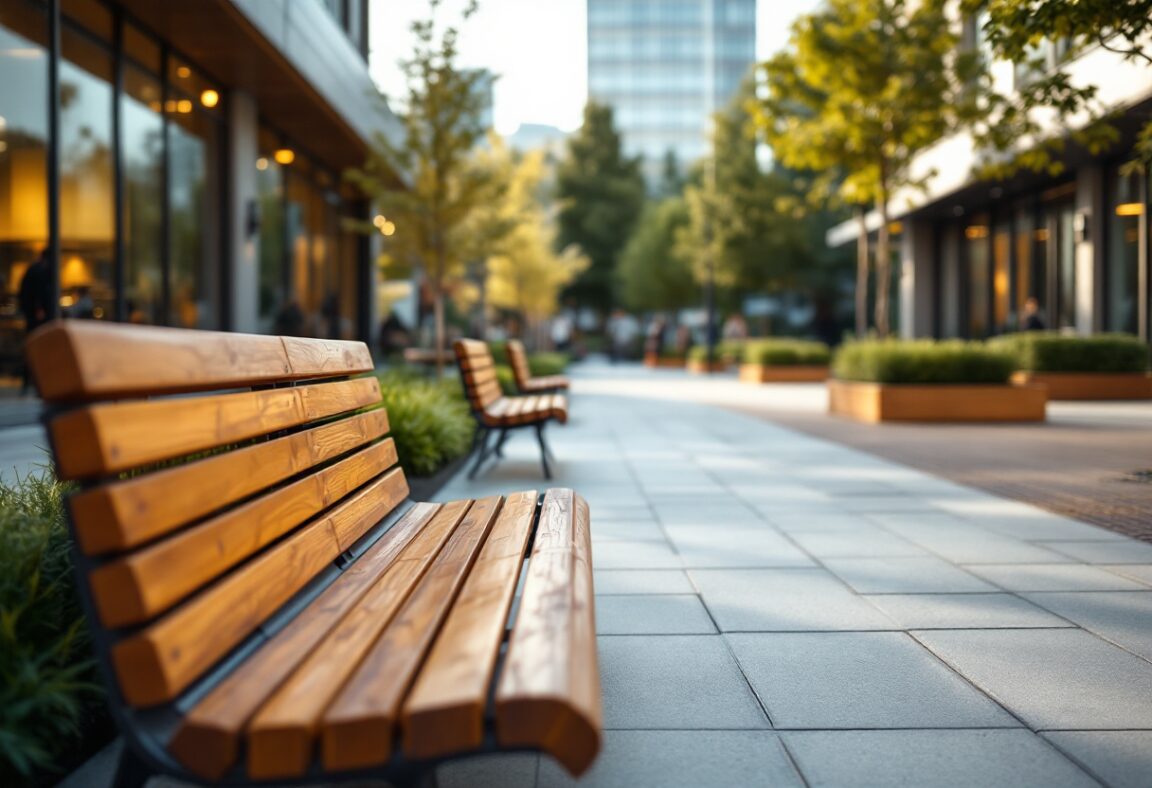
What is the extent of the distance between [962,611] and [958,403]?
1015cm

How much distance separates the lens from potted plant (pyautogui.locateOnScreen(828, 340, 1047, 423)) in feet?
44.0

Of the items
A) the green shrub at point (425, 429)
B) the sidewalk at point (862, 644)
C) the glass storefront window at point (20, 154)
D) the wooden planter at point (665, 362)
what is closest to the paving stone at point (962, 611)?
the sidewalk at point (862, 644)

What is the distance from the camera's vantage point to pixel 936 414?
13469 mm

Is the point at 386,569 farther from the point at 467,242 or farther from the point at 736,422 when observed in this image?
the point at 467,242

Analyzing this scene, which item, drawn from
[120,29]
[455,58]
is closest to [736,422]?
[455,58]

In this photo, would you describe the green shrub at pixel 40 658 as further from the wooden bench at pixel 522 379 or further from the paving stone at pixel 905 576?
the wooden bench at pixel 522 379

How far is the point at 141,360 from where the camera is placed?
1.92 meters

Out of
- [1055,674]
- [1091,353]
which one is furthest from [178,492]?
[1091,353]

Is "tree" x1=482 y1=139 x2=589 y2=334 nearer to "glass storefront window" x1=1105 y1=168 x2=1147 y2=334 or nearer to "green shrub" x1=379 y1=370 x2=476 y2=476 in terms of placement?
"glass storefront window" x1=1105 y1=168 x2=1147 y2=334

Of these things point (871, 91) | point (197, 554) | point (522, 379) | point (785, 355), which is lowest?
point (197, 554)

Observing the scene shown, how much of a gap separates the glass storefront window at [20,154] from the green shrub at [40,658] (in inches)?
307

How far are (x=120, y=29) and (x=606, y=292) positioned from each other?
4869cm

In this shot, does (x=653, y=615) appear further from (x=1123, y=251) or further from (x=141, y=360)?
(x=1123, y=251)

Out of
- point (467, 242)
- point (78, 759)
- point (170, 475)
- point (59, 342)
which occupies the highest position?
point (467, 242)
